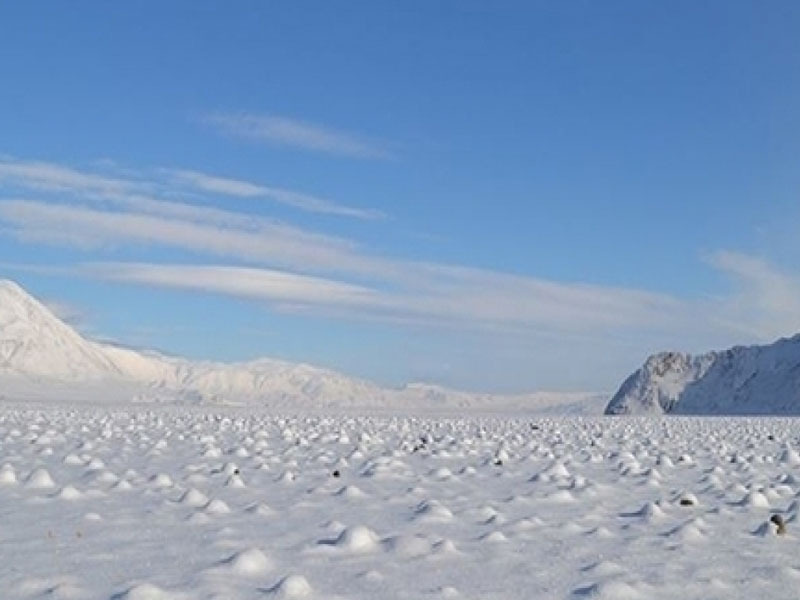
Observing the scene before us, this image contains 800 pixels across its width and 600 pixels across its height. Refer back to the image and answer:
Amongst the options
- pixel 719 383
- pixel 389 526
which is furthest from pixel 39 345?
pixel 389 526

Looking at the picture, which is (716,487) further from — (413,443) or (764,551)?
(413,443)

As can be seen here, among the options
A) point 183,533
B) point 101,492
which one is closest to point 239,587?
point 183,533

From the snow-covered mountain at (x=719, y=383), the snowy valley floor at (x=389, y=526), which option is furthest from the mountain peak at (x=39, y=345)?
the snowy valley floor at (x=389, y=526)

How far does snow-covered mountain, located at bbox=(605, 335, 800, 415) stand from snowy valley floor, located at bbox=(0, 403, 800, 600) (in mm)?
47013

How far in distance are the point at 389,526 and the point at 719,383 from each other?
187ft

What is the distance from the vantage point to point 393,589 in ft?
15.7

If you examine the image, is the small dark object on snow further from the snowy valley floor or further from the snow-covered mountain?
the snow-covered mountain

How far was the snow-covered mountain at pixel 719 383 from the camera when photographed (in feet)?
183

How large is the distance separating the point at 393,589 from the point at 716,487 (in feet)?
17.1

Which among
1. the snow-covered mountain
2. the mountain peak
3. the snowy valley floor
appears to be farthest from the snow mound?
the mountain peak

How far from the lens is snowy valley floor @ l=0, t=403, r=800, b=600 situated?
4914mm

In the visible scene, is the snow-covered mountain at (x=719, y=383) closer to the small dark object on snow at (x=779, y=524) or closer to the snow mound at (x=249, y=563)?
the small dark object on snow at (x=779, y=524)

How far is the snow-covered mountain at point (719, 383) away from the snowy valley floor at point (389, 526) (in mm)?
47013

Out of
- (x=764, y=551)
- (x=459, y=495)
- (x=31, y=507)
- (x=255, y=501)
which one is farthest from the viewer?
(x=459, y=495)
